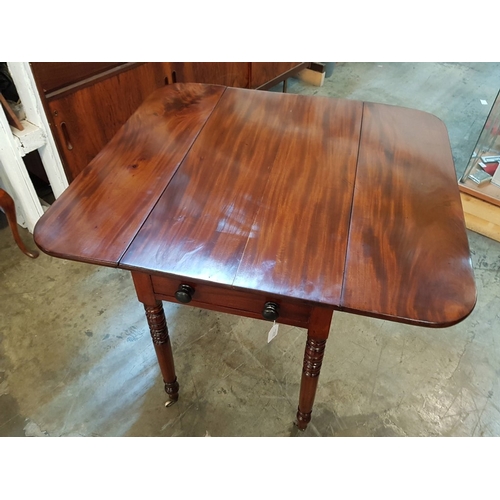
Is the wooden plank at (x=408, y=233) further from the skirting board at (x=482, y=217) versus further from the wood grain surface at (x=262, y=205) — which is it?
the skirting board at (x=482, y=217)

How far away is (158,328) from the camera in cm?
114

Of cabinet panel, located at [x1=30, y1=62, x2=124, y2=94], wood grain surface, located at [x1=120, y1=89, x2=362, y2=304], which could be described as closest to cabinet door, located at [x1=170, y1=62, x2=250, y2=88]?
cabinet panel, located at [x1=30, y1=62, x2=124, y2=94]

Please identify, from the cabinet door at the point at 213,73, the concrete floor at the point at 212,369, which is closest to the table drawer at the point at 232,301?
the concrete floor at the point at 212,369

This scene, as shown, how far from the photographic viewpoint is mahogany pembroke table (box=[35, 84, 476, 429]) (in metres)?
0.86

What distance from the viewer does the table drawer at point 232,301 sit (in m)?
0.94

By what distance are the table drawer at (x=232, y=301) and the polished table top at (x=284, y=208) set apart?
98 mm

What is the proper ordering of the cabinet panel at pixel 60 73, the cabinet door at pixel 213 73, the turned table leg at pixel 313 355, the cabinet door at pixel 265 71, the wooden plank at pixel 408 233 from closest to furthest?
the wooden plank at pixel 408 233, the turned table leg at pixel 313 355, the cabinet panel at pixel 60 73, the cabinet door at pixel 213 73, the cabinet door at pixel 265 71

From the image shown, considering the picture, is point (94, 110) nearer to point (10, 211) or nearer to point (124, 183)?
point (10, 211)

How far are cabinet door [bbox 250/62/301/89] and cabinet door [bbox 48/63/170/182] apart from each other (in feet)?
2.44

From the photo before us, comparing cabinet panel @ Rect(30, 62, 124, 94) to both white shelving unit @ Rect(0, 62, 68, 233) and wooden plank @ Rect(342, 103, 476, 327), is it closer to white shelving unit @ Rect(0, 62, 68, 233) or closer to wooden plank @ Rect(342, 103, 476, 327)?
white shelving unit @ Rect(0, 62, 68, 233)

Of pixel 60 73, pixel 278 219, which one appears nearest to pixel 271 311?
pixel 278 219

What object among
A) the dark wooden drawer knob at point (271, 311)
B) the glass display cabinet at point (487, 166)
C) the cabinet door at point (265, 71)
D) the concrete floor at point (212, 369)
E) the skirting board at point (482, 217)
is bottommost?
the concrete floor at point (212, 369)

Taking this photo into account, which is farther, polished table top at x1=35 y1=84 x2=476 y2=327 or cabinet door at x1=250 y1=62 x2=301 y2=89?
cabinet door at x1=250 y1=62 x2=301 y2=89
